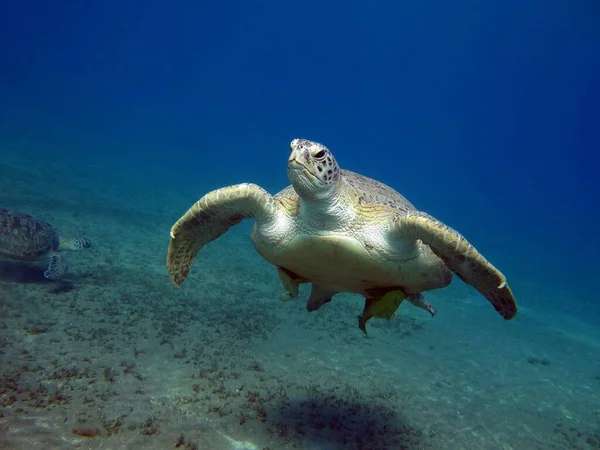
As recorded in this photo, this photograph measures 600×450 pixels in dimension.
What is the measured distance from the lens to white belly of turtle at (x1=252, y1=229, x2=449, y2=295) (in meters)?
3.86

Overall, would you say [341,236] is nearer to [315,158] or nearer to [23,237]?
[315,158]

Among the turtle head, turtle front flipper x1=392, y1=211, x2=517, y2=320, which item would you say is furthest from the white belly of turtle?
the turtle head

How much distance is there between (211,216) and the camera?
4234 millimetres

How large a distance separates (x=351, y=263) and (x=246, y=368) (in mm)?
3488

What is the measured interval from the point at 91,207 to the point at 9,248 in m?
8.83

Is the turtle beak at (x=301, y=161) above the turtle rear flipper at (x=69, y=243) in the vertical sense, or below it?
above

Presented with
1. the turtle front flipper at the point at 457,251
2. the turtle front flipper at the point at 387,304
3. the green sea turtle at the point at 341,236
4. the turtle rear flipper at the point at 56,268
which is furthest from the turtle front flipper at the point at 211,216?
the turtle rear flipper at the point at 56,268

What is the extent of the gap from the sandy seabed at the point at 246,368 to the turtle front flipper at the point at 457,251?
282 centimetres

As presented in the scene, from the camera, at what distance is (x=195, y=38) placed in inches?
5827

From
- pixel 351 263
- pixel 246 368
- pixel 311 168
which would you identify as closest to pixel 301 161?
pixel 311 168

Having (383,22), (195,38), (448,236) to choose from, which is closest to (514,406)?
(448,236)

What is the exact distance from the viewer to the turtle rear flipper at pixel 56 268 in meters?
7.71

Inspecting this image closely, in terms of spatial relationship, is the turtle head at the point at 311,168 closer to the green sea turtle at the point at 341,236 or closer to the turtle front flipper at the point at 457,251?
the green sea turtle at the point at 341,236

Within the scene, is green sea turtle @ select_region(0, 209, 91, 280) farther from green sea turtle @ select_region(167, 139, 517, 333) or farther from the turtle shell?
green sea turtle @ select_region(167, 139, 517, 333)
